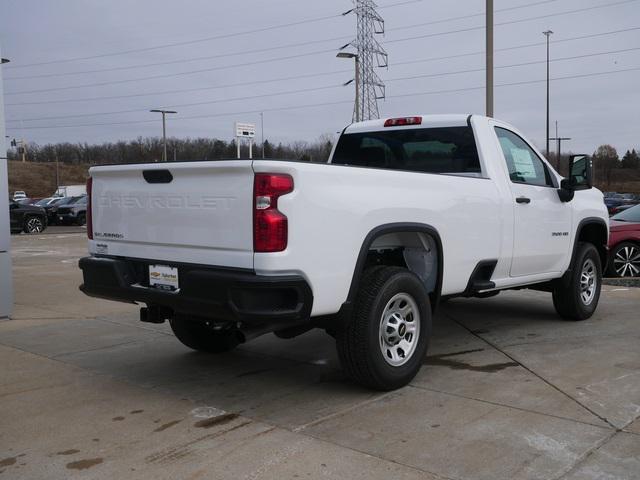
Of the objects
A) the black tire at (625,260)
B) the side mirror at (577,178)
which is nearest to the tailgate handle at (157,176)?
the side mirror at (577,178)

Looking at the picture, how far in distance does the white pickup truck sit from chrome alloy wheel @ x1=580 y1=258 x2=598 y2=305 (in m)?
1.04

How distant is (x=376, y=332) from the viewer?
183 inches

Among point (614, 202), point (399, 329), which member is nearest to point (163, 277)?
point (399, 329)

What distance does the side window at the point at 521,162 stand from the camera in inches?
248

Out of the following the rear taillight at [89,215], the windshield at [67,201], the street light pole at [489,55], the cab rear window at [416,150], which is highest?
the street light pole at [489,55]

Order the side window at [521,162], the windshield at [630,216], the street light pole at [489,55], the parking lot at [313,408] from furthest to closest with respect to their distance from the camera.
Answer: the street light pole at [489,55] < the windshield at [630,216] < the side window at [521,162] < the parking lot at [313,408]

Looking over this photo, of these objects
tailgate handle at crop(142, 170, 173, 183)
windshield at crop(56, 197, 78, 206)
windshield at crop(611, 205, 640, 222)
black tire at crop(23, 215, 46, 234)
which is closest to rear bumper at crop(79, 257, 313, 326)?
tailgate handle at crop(142, 170, 173, 183)

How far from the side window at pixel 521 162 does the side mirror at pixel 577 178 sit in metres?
0.15

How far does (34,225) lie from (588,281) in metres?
24.6

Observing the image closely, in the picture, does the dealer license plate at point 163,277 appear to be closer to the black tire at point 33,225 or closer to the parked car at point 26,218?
the parked car at point 26,218

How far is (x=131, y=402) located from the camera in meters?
4.79

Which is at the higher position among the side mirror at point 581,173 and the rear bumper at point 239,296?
the side mirror at point 581,173

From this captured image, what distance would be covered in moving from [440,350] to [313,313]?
235cm

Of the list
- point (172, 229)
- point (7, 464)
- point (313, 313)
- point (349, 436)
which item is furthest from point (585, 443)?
point (7, 464)
